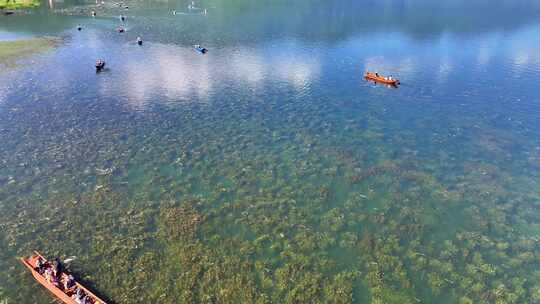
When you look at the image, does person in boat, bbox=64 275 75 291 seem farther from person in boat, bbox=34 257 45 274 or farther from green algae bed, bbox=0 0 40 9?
green algae bed, bbox=0 0 40 9

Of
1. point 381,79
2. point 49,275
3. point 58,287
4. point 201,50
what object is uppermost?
point 201,50

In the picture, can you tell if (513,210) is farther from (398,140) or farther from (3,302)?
(3,302)

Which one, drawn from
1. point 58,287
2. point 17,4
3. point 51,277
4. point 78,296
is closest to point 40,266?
point 51,277

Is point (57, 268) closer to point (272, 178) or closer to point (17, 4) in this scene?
point (272, 178)

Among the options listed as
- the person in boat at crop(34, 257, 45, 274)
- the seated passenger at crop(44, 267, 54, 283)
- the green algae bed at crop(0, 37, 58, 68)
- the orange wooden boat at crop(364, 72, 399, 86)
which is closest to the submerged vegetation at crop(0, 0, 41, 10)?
the green algae bed at crop(0, 37, 58, 68)

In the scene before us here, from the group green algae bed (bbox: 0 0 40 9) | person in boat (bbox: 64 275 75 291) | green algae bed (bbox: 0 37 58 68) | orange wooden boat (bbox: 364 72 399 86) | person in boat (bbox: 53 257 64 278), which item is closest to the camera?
person in boat (bbox: 64 275 75 291)

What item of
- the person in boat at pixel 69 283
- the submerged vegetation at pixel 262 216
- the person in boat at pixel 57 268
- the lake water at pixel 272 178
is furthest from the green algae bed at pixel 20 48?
the person in boat at pixel 69 283

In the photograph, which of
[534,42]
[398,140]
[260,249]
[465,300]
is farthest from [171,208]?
[534,42]
